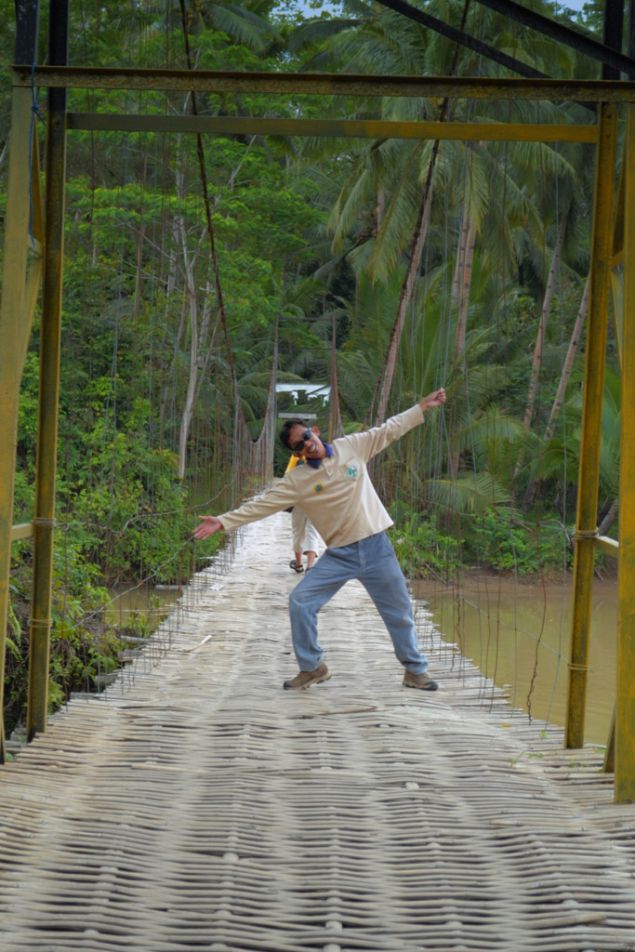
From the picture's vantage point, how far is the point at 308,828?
2.21 meters

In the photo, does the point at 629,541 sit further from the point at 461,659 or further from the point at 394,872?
the point at 461,659

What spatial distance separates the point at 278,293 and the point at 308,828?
16371 mm

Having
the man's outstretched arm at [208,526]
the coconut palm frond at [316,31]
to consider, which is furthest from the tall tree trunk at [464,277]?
the man's outstretched arm at [208,526]

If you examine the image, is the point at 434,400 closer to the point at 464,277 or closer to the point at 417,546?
the point at 417,546

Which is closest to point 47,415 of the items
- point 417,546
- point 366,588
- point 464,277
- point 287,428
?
point 287,428

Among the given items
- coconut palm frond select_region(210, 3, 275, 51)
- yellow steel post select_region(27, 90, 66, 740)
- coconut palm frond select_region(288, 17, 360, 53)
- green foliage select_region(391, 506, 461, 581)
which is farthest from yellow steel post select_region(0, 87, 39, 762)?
coconut palm frond select_region(288, 17, 360, 53)

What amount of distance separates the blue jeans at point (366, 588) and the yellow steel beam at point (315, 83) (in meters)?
1.43

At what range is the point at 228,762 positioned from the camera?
8.87 feet

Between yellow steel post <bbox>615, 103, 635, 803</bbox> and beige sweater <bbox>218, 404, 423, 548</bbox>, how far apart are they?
44.3 inches

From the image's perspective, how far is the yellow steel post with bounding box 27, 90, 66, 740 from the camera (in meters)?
2.89

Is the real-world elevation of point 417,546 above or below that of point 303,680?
below

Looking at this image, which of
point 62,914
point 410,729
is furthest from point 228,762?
point 62,914

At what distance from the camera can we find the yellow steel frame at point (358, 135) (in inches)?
94.7

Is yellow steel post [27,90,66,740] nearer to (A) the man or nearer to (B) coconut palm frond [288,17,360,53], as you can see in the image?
(A) the man
